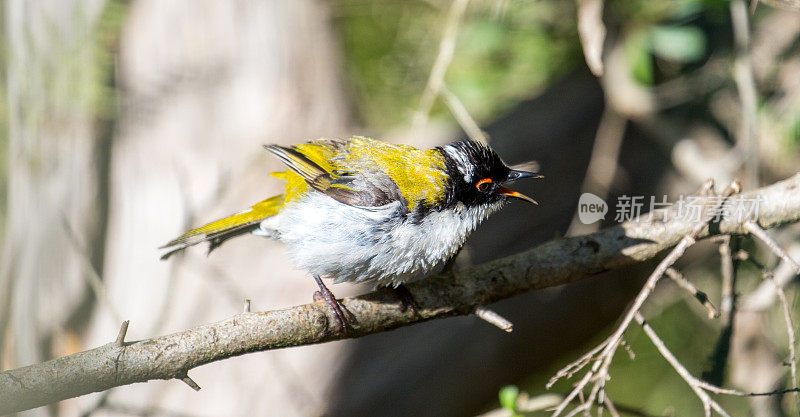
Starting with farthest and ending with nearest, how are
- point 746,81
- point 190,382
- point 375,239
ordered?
1. point 746,81
2. point 375,239
3. point 190,382

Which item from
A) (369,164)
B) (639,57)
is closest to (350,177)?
(369,164)

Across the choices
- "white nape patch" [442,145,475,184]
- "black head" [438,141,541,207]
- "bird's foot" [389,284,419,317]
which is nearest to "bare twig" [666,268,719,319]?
"black head" [438,141,541,207]

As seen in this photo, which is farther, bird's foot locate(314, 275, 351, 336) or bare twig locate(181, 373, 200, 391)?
bird's foot locate(314, 275, 351, 336)

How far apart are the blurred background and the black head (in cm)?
127

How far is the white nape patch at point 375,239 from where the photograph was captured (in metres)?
2.80

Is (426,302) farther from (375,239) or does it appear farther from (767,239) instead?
(767,239)

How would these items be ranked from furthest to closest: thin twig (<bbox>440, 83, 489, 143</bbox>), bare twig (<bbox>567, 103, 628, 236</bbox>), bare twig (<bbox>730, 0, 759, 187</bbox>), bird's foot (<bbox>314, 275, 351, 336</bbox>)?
bare twig (<bbox>567, 103, 628, 236</bbox>)
bare twig (<bbox>730, 0, 759, 187</bbox>)
thin twig (<bbox>440, 83, 489, 143</bbox>)
bird's foot (<bbox>314, 275, 351, 336</bbox>)

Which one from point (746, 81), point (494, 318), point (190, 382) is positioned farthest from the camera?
point (746, 81)

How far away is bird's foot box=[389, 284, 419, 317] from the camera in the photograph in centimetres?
281

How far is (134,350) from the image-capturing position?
2.21 meters

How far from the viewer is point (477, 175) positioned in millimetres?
3027

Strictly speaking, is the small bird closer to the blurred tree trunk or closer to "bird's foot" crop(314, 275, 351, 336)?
"bird's foot" crop(314, 275, 351, 336)

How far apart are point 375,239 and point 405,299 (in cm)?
31

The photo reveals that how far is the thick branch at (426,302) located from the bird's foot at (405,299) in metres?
0.02
